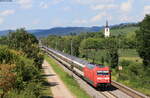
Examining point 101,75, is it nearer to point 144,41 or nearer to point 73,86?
point 73,86

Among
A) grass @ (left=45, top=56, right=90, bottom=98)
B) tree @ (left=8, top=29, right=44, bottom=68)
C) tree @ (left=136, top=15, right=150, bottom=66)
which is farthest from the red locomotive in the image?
tree @ (left=136, top=15, right=150, bottom=66)

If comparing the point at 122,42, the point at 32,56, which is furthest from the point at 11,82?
the point at 122,42

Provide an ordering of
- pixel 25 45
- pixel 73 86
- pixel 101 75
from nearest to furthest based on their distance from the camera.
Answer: pixel 101 75
pixel 73 86
pixel 25 45

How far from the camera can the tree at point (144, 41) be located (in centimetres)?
8888

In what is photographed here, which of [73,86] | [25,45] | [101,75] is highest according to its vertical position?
[25,45]

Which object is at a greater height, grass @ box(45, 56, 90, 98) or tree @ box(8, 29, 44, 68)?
tree @ box(8, 29, 44, 68)

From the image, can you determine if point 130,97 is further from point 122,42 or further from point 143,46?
point 122,42

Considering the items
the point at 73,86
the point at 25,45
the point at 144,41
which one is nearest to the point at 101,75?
the point at 73,86

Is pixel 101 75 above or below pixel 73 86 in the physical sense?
above

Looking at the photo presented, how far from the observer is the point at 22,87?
3275 cm

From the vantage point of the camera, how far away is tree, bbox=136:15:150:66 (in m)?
88.9

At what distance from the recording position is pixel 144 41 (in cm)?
9125

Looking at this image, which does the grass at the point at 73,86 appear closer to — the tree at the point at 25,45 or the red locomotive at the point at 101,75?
the red locomotive at the point at 101,75

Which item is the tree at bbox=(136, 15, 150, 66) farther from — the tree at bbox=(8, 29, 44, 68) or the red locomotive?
the red locomotive
